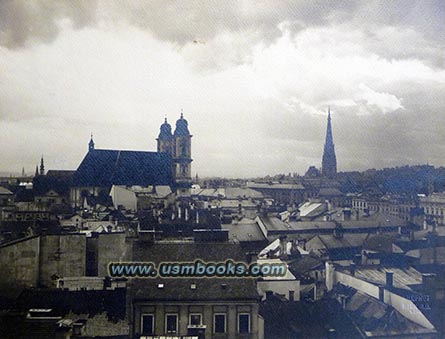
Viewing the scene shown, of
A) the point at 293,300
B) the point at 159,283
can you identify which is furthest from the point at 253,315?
the point at 159,283

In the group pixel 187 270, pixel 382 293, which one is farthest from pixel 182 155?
pixel 382 293

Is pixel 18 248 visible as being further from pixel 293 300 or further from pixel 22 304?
pixel 293 300

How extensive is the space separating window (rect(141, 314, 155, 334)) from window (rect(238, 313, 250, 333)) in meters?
0.89

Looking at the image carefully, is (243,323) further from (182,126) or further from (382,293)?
(182,126)

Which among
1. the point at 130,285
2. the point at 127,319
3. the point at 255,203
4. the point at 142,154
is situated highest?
the point at 142,154

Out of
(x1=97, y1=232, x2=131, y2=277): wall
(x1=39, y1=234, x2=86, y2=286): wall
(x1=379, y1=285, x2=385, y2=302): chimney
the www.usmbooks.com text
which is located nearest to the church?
(x1=39, y1=234, x2=86, y2=286): wall

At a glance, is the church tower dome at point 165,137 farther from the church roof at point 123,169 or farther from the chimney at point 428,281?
the chimney at point 428,281

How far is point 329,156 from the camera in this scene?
4.89m

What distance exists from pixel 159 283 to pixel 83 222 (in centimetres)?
115

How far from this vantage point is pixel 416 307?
4.56 metres

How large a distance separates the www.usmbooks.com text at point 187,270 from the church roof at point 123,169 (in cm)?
106

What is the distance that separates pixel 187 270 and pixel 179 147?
1.34 meters

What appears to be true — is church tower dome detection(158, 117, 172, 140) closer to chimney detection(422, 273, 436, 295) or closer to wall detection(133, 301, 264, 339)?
wall detection(133, 301, 264, 339)

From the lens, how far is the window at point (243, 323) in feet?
14.1
